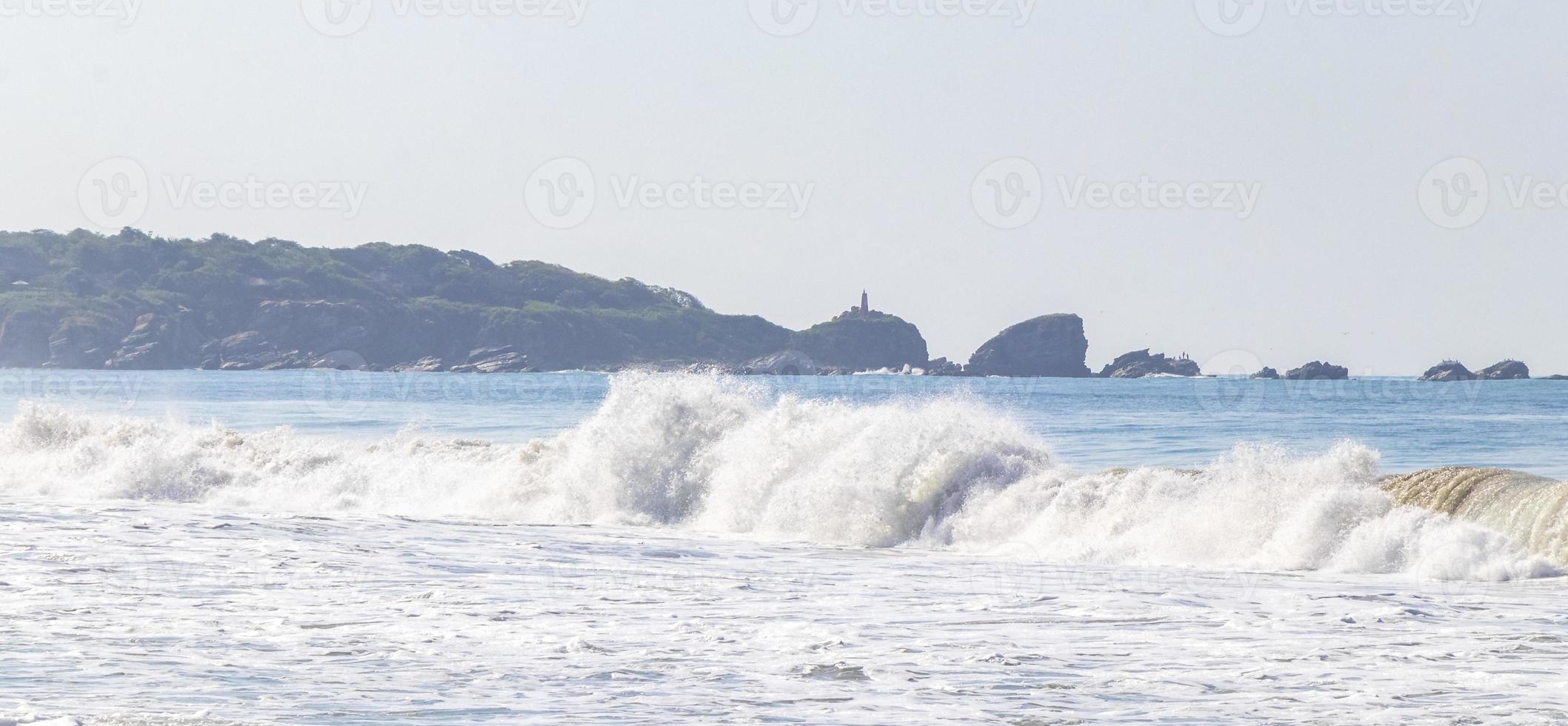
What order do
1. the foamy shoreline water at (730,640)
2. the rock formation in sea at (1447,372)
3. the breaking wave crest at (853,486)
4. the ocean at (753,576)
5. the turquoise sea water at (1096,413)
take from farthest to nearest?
the rock formation in sea at (1447,372) → the turquoise sea water at (1096,413) → the breaking wave crest at (853,486) → the ocean at (753,576) → the foamy shoreline water at (730,640)

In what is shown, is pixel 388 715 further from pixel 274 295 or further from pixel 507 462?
pixel 274 295

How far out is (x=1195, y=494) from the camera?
1870 centimetres

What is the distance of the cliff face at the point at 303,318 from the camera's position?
15712cm

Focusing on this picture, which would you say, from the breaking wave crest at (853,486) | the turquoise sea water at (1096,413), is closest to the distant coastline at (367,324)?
the turquoise sea water at (1096,413)

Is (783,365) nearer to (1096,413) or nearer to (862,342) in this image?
(862,342)

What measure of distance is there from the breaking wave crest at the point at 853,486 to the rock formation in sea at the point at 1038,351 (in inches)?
5801

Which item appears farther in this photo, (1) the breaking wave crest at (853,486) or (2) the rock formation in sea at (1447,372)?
(2) the rock formation in sea at (1447,372)

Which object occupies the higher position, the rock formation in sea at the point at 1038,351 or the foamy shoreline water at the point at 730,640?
the rock formation in sea at the point at 1038,351

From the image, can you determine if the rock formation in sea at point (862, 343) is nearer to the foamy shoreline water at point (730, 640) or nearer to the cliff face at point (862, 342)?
the cliff face at point (862, 342)

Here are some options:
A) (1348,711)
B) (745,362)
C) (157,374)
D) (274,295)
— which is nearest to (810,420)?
(1348,711)

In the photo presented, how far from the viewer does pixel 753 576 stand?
50.1 ft

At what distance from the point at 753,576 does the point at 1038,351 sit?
162m

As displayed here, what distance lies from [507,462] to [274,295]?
152 metres

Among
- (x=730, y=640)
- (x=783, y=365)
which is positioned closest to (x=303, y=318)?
(x=783, y=365)
